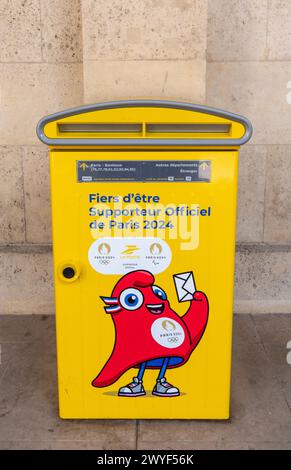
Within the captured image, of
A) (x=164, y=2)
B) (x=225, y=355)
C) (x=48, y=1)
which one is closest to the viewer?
(x=225, y=355)

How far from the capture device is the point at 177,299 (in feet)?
8.21

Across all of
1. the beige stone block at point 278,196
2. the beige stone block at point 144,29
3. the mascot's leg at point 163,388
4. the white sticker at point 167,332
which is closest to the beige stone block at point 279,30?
the beige stone block at point 278,196

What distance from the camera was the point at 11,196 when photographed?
4.16 metres

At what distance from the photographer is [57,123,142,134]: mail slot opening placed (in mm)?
2332

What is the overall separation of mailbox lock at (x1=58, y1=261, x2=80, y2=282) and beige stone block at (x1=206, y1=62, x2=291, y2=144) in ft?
7.33

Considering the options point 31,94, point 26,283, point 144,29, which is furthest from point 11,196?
point 144,29

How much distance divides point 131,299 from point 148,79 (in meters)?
1.66

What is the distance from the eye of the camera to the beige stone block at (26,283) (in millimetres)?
4195

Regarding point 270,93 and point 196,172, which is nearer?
point 196,172

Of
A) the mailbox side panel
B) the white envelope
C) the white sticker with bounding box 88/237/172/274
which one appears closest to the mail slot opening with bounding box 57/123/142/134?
the mailbox side panel

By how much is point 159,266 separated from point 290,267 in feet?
6.99

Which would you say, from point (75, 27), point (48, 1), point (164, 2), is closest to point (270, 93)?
point (164, 2)

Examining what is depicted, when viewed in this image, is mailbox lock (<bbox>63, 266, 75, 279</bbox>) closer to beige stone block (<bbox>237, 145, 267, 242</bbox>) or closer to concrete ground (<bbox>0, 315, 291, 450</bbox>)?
concrete ground (<bbox>0, 315, 291, 450</bbox>)
